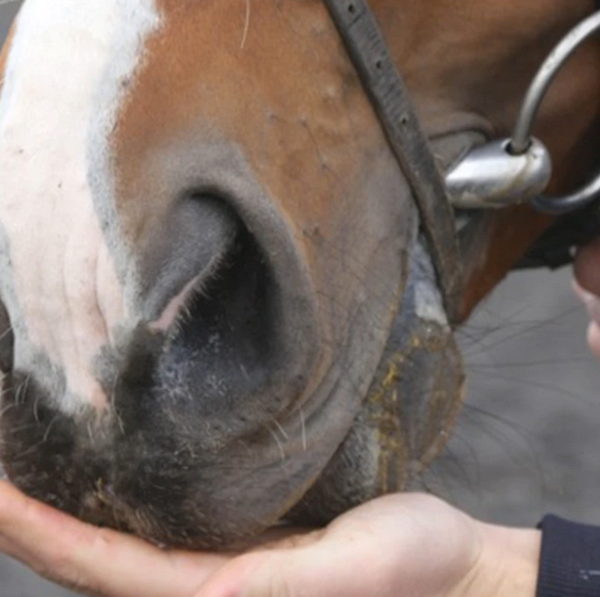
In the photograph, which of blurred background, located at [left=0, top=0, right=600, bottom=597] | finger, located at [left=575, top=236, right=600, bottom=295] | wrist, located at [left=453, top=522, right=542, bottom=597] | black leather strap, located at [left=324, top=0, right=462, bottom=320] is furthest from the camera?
blurred background, located at [left=0, top=0, right=600, bottom=597]

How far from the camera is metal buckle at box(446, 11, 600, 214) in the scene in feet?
5.22

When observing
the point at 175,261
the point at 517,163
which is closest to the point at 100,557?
the point at 175,261

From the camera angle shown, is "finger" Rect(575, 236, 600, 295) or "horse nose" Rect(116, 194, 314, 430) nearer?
"horse nose" Rect(116, 194, 314, 430)

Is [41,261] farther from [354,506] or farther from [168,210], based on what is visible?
[354,506]

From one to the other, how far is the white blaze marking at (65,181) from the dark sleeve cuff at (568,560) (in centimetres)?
47

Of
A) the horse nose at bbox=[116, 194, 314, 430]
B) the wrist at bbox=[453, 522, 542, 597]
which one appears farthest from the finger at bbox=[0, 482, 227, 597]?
the wrist at bbox=[453, 522, 542, 597]

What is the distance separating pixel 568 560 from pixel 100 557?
0.44 meters

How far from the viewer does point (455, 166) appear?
62.6 inches

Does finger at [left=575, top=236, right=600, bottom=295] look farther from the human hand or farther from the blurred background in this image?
the blurred background

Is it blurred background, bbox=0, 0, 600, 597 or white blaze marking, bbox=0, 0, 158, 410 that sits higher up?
white blaze marking, bbox=0, 0, 158, 410

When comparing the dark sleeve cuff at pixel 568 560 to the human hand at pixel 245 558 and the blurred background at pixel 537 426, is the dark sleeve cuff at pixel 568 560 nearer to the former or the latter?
the human hand at pixel 245 558

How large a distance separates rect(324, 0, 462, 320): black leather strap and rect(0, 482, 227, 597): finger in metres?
0.34

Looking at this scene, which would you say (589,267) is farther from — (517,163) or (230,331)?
(230,331)

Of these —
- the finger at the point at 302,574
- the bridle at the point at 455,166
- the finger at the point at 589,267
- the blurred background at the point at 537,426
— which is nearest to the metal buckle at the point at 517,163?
the bridle at the point at 455,166
